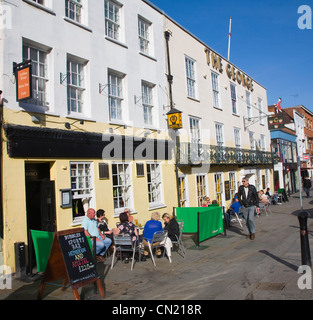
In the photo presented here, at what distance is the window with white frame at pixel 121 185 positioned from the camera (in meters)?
10.9

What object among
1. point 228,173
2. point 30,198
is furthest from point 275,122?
point 30,198

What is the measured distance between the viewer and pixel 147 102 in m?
13.3

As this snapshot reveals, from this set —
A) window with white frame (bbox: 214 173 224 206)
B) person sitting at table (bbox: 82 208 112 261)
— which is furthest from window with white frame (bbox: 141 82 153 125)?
window with white frame (bbox: 214 173 224 206)

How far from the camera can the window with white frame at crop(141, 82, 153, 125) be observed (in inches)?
513

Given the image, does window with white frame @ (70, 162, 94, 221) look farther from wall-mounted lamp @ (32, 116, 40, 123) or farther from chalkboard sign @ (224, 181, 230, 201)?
chalkboard sign @ (224, 181, 230, 201)

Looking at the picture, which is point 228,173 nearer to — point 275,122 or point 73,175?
point 275,122

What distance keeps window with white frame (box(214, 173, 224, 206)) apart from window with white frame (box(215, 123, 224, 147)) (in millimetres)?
2000

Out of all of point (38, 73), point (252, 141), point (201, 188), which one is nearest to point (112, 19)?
point (38, 73)

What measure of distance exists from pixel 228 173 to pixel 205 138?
3.54m

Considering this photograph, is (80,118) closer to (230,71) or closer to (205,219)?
(205,219)

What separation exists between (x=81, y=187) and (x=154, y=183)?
13.3 ft
